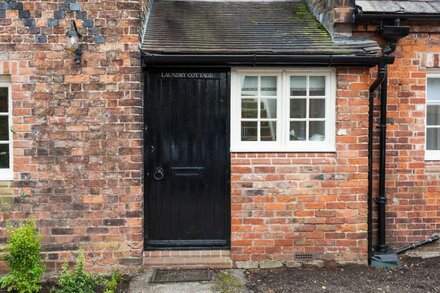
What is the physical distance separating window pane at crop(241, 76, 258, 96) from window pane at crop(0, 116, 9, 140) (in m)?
3.08

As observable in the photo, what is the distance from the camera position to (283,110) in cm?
559

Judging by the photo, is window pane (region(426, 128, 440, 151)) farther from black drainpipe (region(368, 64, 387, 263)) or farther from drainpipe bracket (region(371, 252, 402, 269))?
drainpipe bracket (region(371, 252, 402, 269))

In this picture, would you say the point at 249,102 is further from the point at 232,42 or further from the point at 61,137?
the point at 61,137

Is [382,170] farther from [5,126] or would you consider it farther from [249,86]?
[5,126]

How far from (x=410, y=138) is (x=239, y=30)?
9.30 ft

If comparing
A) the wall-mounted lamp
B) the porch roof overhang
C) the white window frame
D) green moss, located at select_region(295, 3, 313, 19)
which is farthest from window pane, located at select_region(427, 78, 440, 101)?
the white window frame

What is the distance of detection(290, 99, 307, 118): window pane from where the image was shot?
5.66 m

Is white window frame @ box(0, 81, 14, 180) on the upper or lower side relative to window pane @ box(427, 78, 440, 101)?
lower

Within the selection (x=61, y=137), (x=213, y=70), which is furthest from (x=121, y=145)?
(x=213, y=70)

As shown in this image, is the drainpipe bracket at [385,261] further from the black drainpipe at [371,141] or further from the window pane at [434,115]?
the window pane at [434,115]

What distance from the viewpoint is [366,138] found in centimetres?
555

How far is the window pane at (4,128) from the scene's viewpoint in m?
5.34

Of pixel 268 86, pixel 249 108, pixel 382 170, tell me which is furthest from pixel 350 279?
pixel 268 86

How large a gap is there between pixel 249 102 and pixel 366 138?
1.63 m
